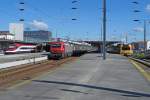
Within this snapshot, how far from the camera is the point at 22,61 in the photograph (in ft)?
153

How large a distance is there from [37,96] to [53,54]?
5113 cm

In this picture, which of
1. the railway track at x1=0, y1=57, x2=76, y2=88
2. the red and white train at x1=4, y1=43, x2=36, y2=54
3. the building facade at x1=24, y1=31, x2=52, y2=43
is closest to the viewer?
the railway track at x1=0, y1=57, x2=76, y2=88

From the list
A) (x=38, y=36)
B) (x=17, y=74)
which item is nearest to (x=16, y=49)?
(x=38, y=36)

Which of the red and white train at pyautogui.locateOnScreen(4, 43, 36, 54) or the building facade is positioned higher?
the building facade

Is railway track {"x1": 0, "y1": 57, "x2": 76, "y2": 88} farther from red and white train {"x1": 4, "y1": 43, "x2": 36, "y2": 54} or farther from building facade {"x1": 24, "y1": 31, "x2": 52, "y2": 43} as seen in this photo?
building facade {"x1": 24, "y1": 31, "x2": 52, "y2": 43}

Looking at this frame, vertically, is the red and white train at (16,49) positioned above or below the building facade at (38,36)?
below

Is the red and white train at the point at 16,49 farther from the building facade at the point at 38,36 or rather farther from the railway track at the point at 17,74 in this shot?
the railway track at the point at 17,74

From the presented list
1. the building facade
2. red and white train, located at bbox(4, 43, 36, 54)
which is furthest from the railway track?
the building facade

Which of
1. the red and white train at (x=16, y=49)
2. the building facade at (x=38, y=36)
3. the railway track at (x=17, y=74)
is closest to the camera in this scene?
the railway track at (x=17, y=74)

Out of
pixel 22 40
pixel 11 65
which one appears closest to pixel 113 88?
pixel 11 65

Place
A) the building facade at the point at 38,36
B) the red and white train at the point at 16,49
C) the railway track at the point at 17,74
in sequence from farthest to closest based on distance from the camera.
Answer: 1. the building facade at the point at 38,36
2. the red and white train at the point at 16,49
3. the railway track at the point at 17,74

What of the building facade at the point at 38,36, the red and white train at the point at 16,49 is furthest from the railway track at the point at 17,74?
the building facade at the point at 38,36

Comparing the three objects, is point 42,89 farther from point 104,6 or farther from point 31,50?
point 31,50

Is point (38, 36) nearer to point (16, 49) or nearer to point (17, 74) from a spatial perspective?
point (16, 49)
